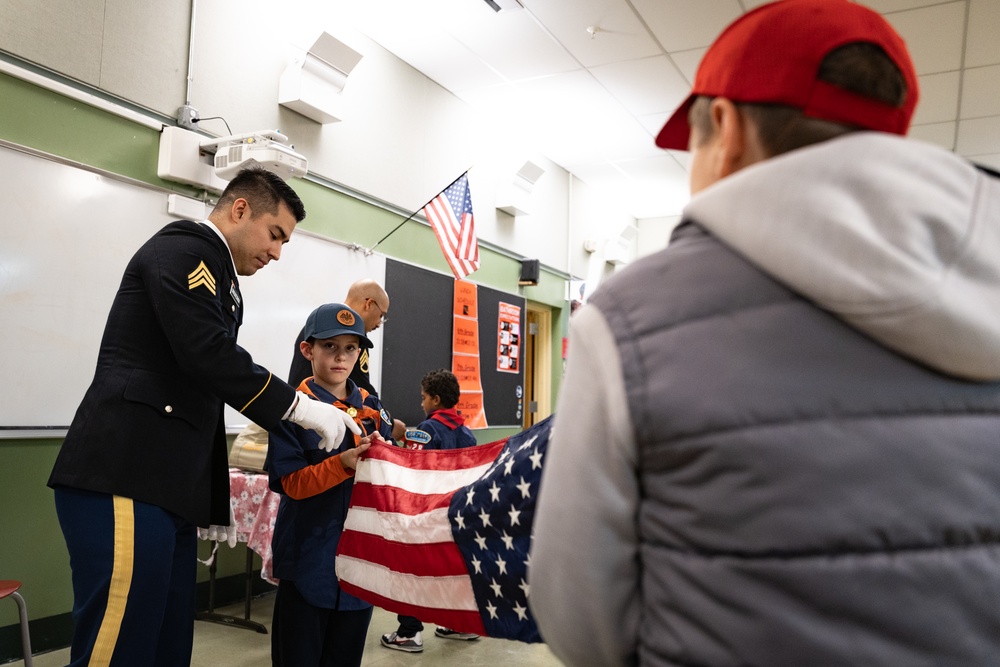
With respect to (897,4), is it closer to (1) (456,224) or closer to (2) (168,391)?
(1) (456,224)

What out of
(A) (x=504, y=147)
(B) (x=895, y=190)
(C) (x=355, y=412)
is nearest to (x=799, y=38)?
(B) (x=895, y=190)

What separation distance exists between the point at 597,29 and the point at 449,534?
4419 millimetres

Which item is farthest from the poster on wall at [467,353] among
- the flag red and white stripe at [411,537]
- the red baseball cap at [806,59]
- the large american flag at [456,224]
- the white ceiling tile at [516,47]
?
the red baseball cap at [806,59]

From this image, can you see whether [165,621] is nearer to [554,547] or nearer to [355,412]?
[355,412]

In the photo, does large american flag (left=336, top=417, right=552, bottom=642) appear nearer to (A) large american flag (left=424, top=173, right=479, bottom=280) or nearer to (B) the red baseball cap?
(B) the red baseball cap

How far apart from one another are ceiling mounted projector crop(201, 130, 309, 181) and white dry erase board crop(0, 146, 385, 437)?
354 millimetres

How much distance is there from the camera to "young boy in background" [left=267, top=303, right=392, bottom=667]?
1971 millimetres

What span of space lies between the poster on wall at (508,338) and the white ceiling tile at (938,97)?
12.8 feet

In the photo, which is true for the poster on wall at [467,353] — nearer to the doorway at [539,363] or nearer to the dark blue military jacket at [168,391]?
the doorway at [539,363]

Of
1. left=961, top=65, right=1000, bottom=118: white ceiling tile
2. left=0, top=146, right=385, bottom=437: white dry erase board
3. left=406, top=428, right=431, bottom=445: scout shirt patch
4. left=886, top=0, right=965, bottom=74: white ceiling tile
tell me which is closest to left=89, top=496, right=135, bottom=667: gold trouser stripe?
left=406, top=428, right=431, bottom=445: scout shirt patch

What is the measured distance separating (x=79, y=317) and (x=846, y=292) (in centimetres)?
357

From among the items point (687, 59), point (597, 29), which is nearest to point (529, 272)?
point (687, 59)

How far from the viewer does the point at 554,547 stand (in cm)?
70

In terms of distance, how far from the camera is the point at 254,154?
362 centimetres
